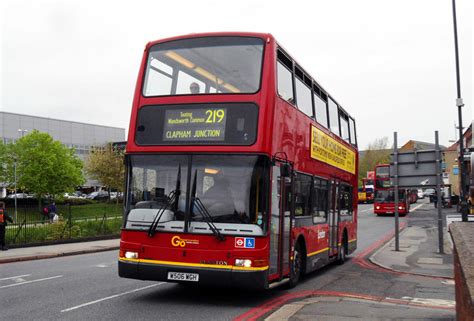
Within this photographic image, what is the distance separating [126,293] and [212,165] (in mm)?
3094

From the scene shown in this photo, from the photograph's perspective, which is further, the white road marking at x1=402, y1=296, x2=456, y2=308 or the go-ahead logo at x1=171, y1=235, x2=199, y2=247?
the white road marking at x1=402, y1=296, x2=456, y2=308

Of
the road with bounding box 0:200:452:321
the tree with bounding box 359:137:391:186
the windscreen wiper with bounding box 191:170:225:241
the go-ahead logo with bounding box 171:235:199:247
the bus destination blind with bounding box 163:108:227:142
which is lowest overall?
the road with bounding box 0:200:452:321

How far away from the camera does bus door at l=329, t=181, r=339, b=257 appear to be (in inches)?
534

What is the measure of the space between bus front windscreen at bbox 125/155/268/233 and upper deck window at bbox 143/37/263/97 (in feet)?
4.01

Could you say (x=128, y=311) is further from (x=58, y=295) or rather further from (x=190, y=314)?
(x=58, y=295)

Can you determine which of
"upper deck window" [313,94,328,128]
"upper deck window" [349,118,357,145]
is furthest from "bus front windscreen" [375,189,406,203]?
"upper deck window" [313,94,328,128]

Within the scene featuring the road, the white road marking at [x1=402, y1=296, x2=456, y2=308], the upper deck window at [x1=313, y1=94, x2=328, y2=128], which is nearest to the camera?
the road

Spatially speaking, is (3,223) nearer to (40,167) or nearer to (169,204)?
(169,204)

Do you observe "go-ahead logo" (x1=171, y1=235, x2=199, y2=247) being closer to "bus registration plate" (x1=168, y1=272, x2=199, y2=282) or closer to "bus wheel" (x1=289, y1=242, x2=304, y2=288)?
"bus registration plate" (x1=168, y1=272, x2=199, y2=282)

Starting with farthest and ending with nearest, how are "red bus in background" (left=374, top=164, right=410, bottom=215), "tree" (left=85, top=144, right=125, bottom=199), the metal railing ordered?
1. "tree" (left=85, top=144, right=125, bottom=199)
2. "red bus in background" (left=374, top=164, right=410, bottom=215)
3. the metal railing

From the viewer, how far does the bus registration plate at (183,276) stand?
8.15 meters

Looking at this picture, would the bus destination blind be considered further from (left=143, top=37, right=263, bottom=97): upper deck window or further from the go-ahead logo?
the go-ahead logo

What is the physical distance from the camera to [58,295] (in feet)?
30.8

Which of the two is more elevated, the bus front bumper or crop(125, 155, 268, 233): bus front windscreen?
crop(125, 155, 268, 233): bus front windscreen
